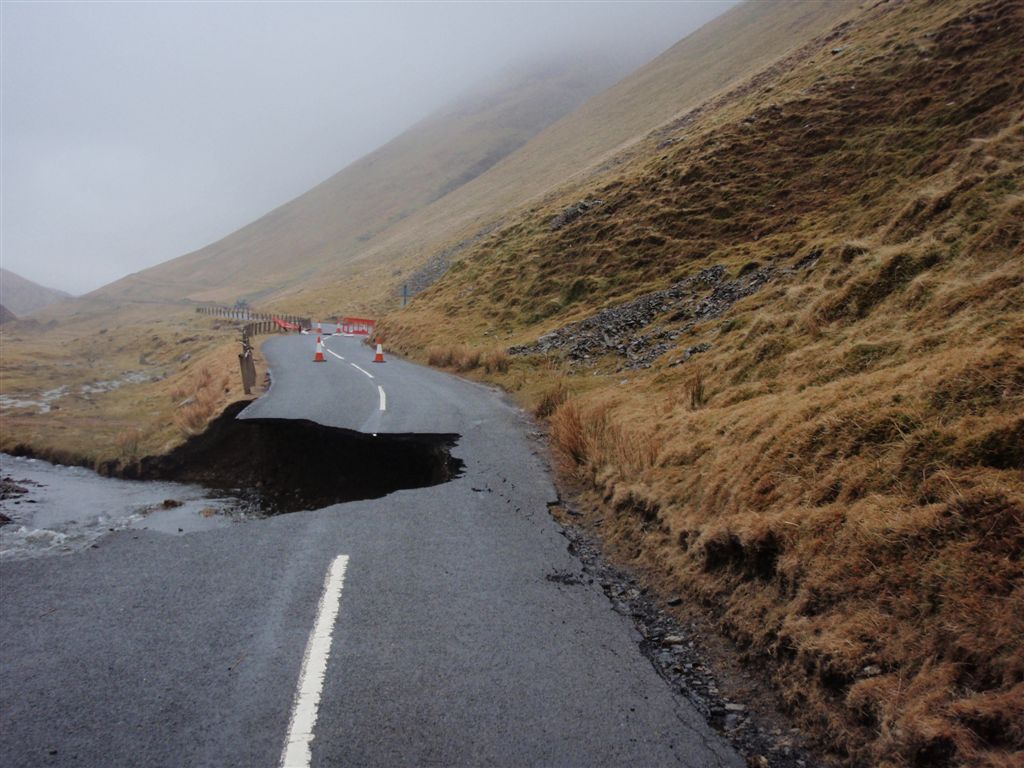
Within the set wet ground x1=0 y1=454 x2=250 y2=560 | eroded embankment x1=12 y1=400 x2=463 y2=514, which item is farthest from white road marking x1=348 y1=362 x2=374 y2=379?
wet ground x1=0 y1=454 x2=250 y2=560

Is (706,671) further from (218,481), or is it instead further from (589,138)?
(589,138)

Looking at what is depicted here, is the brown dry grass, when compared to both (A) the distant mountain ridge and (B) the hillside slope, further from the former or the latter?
(B) the hillside slope

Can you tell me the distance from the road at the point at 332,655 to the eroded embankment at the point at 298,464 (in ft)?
3.46

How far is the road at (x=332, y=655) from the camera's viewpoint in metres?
3.05

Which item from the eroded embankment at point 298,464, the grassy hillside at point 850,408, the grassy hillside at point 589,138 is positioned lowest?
the grassy hillside at point 850,408

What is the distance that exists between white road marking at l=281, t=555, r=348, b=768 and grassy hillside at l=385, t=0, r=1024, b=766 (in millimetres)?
2608

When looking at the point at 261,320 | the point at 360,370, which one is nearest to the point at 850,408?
the point at 360,370

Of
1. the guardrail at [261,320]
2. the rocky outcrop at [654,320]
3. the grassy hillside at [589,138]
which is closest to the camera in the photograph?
the rocky outcrop at [654,320]

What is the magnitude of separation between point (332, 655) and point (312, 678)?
251 millimetres

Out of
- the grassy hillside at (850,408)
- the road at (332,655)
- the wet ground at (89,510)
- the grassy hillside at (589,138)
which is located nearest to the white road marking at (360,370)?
the grassy hillside at (850,408)

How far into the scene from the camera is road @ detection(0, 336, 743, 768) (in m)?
3.05

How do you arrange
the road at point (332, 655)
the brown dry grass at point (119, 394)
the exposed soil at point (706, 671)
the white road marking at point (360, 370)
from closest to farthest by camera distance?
1. the road at point (332, 655)
2. the exposed soil at point (706, 671)
3. the brown dry grass at point (119, 394)
4. the white road marking at point (360, 370)

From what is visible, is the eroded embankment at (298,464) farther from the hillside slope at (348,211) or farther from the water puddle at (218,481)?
the hillside slope at (348,211)

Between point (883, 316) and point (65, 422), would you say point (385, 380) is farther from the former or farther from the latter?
point (883, 316)
